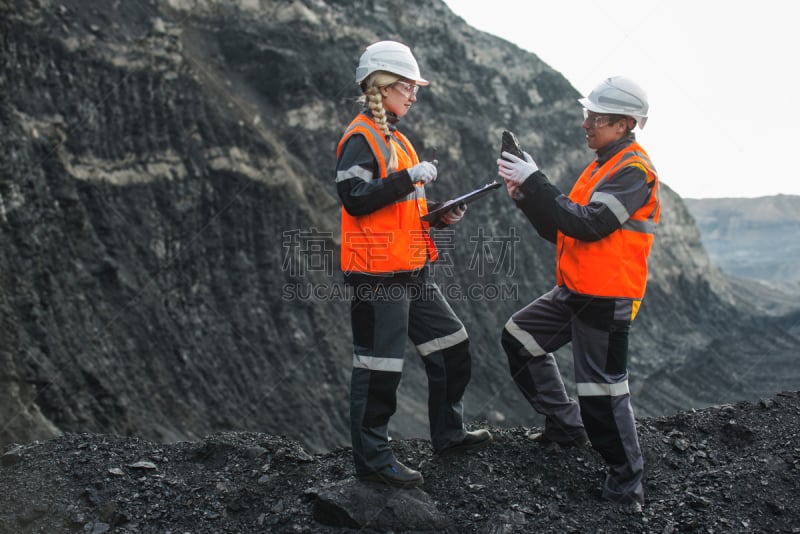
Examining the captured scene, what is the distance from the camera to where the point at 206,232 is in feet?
46.9

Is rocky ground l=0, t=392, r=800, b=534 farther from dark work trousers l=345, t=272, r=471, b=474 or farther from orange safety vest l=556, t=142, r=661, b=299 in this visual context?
orange safety vest l=556, t=142, r=661, b=299

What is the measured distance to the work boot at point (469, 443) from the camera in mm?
4426

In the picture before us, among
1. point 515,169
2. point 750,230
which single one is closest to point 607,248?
point 515,169

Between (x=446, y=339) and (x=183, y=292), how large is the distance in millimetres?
10149

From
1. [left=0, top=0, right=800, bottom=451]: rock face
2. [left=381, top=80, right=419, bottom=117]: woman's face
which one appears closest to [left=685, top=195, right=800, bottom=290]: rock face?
[left=0, top=0, right=800, bottom=451]: rock face

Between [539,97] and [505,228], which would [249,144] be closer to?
[505,228]

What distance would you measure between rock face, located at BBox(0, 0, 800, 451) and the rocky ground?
5.99 meters

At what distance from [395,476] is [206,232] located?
11212 millimetres

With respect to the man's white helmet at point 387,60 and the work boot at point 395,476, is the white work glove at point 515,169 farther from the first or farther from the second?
the work boot at point 395,476

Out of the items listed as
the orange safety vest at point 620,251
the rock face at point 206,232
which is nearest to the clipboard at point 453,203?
the orange safety vest at point 620,251

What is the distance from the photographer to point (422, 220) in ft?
13.4

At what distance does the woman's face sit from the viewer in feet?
13.1

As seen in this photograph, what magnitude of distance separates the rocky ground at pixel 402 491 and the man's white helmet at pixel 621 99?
2.11m

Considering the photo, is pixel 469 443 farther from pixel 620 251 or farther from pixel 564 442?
pixel 620 251
